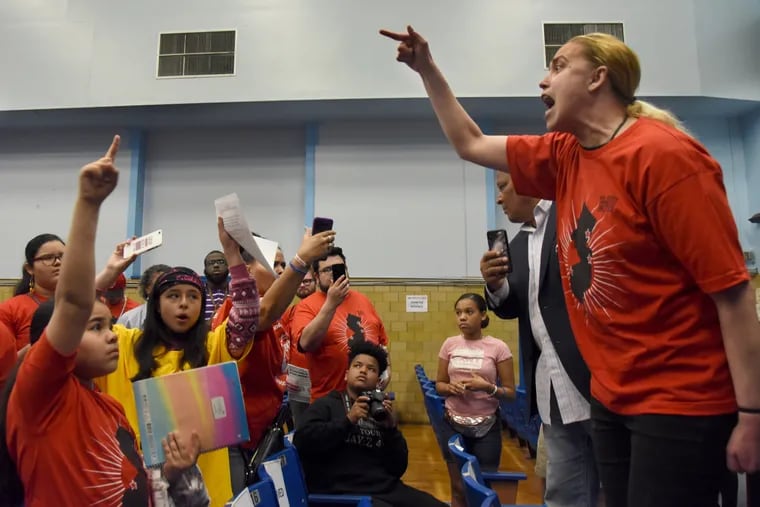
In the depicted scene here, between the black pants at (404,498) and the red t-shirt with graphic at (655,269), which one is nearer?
the red t-shirt with graphic at (655,269)

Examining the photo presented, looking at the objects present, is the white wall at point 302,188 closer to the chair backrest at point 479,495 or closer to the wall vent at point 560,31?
the wall vent at point 560,31

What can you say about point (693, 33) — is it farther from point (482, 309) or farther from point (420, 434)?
point (420, 434)

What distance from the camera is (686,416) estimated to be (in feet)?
2.94

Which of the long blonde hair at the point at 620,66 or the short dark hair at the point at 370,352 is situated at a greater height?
the long blonde hair at the point at 620,66

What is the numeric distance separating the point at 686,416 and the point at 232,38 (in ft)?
22.2

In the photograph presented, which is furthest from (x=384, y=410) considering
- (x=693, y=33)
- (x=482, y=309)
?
(x=693, y=33)

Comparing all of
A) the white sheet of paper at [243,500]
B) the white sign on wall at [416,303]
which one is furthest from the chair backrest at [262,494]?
the white sign on wall at [416,303]

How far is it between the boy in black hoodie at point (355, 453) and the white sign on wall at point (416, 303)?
3.97 metres

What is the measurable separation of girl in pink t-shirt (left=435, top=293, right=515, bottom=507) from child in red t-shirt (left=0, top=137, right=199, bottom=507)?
2.00 meters

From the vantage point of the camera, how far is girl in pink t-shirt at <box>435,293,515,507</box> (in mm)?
3008

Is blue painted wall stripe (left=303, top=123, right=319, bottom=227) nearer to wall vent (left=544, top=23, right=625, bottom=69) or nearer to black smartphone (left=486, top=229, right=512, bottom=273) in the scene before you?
wall vent (left=544, top=23, right=625, bottom=69)

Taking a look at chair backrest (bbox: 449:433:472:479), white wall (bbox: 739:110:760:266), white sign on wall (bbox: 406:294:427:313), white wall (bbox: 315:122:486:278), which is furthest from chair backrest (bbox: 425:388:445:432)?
white wall (bbox: 739:110:760:266)

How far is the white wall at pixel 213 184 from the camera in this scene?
6914 millimetres

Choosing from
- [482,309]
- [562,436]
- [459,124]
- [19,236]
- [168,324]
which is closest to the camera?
[459,124]
